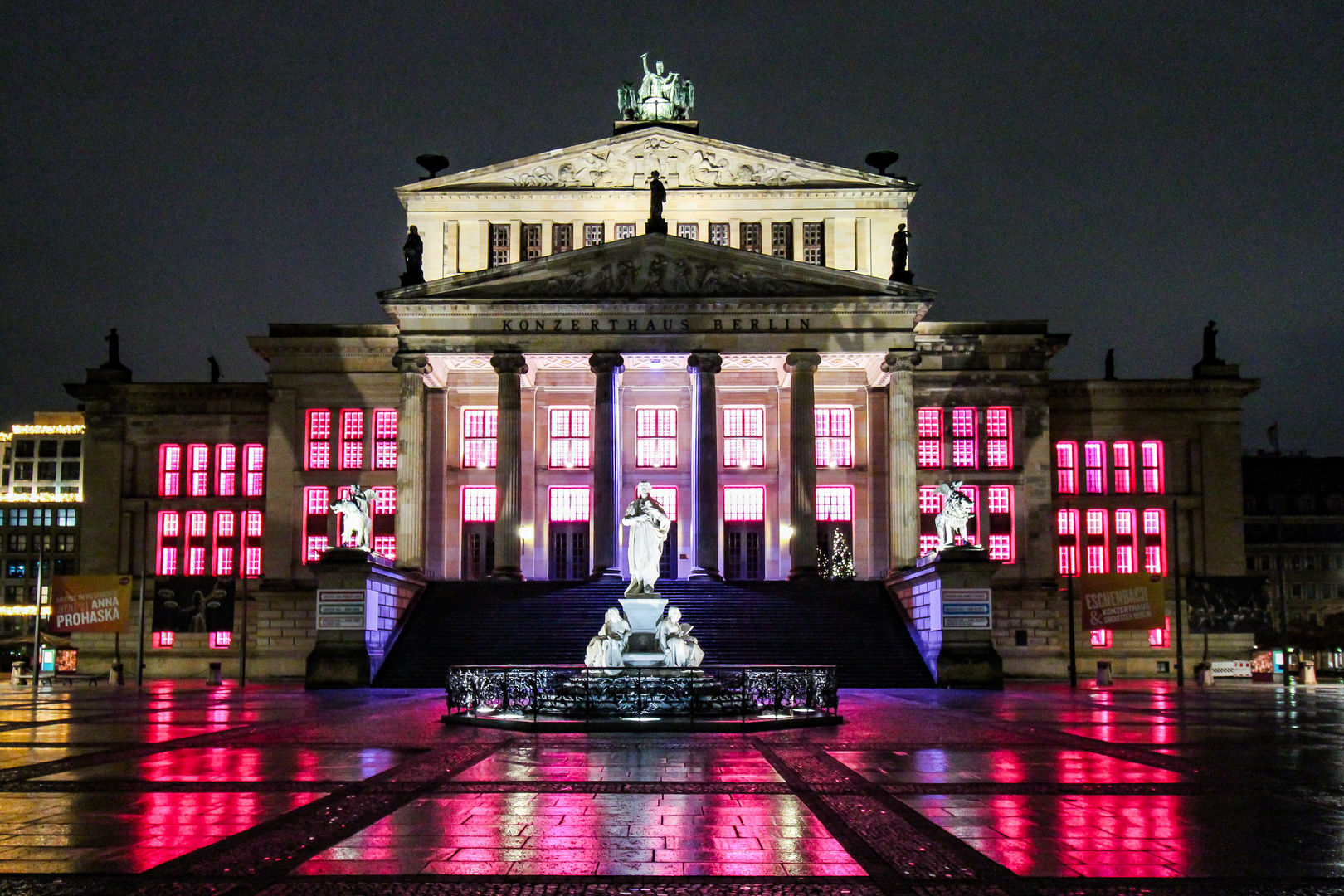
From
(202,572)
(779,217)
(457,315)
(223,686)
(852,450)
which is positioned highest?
(779,217)

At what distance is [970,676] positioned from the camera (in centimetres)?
4488

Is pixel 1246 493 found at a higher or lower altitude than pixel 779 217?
lower

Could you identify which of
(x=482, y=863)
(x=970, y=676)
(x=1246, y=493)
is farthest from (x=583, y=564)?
(x=1246, y=493)

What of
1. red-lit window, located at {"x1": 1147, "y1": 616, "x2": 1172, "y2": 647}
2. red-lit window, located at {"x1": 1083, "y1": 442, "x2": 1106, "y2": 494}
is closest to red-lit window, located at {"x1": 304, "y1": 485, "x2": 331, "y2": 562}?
red-lit window, located at {"x1": 1083, "y1": 442, "x2": 1106, "y2": 494}

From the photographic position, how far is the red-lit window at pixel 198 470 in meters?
63.9

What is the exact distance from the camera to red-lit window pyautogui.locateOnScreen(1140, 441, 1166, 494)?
63.6 metres

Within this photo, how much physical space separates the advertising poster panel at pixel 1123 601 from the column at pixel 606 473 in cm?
1843

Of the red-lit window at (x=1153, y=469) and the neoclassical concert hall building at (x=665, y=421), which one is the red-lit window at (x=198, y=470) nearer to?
the neoclassical concert hall building at (x=665, y=421)

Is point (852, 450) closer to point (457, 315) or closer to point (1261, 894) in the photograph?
point (457, 315)

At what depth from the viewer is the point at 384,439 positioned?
60969mm

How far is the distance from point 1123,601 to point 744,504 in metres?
19.2

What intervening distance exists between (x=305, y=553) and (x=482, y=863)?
5161cm

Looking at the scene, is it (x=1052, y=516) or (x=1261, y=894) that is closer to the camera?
(x=1261, y=894)

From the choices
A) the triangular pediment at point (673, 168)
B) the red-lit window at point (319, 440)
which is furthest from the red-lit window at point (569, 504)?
the triangular pediment at point (673, 168)
